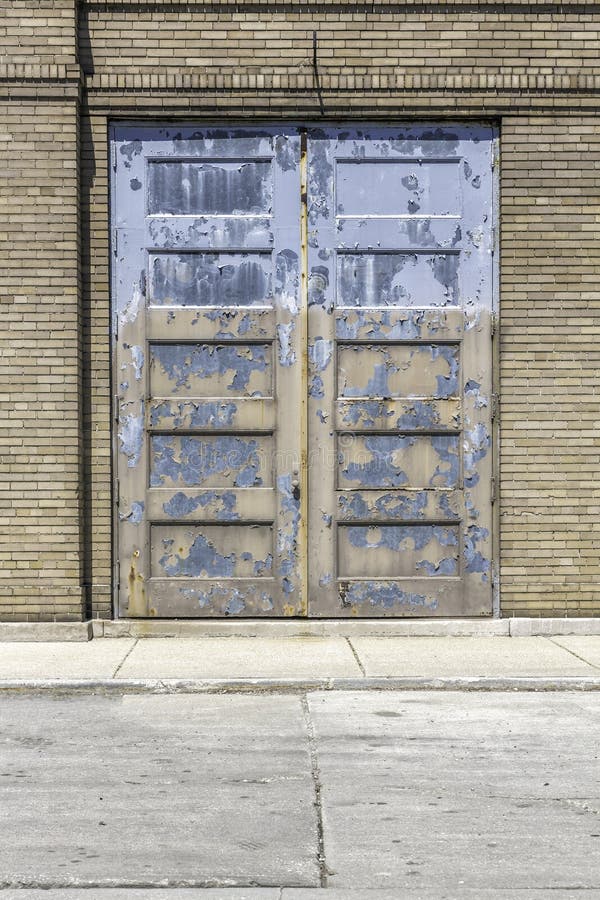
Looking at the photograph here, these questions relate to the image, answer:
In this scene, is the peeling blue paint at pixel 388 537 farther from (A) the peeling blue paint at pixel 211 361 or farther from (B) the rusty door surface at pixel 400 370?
(A) the peeling blue paint at pixel 211 361

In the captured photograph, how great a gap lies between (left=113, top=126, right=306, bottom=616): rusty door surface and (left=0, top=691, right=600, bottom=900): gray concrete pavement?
244 centimetres

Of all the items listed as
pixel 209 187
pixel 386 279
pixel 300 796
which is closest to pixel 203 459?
pixel 386 279

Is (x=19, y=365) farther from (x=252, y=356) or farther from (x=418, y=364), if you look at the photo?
(x=418, y=364)

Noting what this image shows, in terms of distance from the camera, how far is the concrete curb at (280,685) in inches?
332

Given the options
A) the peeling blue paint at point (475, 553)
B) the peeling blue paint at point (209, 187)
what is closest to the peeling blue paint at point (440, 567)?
the peeling blue paint at point (475, 553)

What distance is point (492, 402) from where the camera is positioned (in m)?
10.7

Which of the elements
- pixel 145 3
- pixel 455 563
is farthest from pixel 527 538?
pixel 145 3

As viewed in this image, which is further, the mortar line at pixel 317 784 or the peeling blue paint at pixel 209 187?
the peeling blue paint at pixel 209 187

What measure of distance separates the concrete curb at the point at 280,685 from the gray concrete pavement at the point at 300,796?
0.47 feet

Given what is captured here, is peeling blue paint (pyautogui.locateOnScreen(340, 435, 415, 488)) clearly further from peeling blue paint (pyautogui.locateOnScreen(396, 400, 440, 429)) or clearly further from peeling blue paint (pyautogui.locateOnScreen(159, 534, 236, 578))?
peeling blue paint (pyautogui.locateOnScreen(159, 534, 236, 578))

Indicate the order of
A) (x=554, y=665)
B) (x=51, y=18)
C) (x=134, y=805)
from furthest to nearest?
(x=51, y=18) → (x=554, y=665) → (x=134, y=805)

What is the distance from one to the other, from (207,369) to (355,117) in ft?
8.12

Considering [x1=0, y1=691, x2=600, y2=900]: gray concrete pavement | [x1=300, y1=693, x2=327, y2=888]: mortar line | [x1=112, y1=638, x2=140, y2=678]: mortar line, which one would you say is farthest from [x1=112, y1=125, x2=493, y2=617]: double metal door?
[x1=300, y1=693, x2=327, y2=888]: mortar line

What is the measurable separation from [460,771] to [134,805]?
5.50ft
